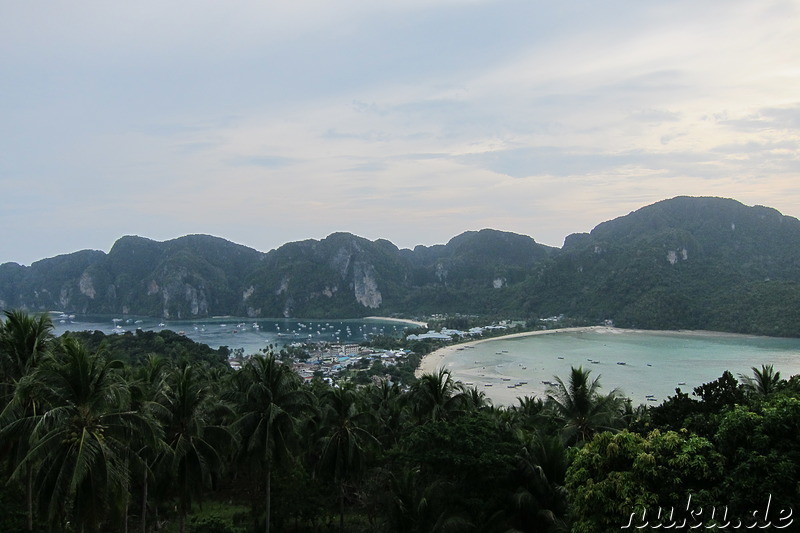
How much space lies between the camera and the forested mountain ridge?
332ft

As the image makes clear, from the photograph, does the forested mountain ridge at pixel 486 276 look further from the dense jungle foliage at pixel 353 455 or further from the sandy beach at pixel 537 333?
the dense jungle foliage at pixel 353 455

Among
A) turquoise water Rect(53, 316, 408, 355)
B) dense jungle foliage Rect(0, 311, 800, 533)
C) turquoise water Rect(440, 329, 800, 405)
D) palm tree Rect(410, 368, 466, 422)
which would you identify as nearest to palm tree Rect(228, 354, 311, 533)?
dense jungle foliage Rect(0, 311, 800, 533)

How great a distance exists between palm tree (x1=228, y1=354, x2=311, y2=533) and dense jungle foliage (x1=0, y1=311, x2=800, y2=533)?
3cm

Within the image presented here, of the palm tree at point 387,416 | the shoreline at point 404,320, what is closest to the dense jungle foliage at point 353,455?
the palm tree at point 387,416

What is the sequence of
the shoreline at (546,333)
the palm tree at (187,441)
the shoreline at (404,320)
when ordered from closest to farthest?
the palm tree at (187,441) < the shoreline at (546,333) < the shoreline at (404,320)

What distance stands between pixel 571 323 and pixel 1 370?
10064cm

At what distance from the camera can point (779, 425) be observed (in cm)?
613

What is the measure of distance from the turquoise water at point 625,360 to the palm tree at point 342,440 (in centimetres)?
3007

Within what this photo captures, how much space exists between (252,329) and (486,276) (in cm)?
7198

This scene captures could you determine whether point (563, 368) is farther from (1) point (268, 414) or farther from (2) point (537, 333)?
(1) point (268, 414)

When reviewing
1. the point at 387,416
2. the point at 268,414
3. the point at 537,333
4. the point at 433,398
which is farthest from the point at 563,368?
the point at 268,414

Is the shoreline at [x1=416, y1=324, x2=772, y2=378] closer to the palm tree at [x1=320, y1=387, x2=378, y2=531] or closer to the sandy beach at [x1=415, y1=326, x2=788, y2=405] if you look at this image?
the sandy beach at [x1=415, y1=326, x2=788, y2=405]

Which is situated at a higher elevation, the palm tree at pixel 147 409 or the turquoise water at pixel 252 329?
the palm tree at pixel 147 409

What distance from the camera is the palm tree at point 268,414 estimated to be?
1040cm
